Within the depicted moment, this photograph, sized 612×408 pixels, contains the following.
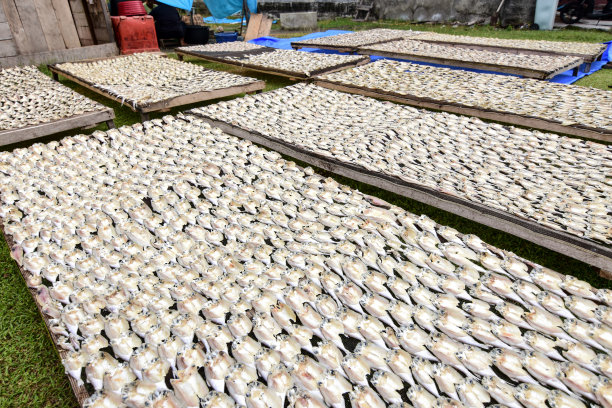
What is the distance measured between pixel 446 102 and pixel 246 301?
3.79 meters

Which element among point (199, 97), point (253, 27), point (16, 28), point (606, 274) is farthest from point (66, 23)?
point (606, 274)

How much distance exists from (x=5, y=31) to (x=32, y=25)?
1.72 ft

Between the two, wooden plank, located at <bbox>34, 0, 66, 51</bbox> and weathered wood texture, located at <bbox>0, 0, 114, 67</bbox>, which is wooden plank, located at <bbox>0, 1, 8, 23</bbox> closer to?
weathered wood texture, located at <bbox>0, 0, 114, 67</bbox>

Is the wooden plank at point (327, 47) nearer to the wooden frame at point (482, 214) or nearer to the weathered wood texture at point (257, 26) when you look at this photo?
the weathered wood texture at point (257, 26)

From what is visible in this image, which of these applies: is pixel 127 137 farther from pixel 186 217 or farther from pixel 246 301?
pixel 246 301

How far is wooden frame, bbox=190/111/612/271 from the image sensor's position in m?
→ 2.15

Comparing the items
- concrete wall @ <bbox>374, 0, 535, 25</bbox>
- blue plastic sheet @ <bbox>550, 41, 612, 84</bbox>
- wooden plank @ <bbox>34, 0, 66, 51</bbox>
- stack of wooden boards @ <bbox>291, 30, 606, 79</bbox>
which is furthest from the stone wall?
wooden plank @ <bbox>34, 0, 66, 51</bbox>

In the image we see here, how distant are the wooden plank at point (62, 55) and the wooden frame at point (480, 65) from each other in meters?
6.06

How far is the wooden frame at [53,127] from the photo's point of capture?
3.95m

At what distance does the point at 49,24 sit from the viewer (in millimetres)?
8133

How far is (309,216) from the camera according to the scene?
2.51 m

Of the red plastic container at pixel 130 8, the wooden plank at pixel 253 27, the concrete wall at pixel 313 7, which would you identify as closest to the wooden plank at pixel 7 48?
the red plastic container at pixel 130 8

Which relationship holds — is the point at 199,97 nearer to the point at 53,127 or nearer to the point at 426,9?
the point at 53,127

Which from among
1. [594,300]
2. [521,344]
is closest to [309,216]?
[521,344]
